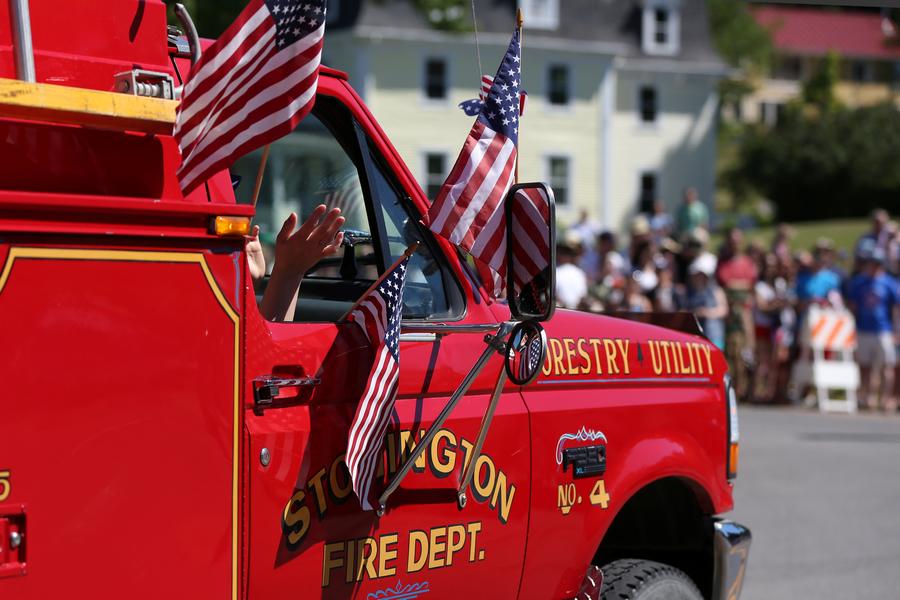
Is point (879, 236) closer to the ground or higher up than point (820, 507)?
higher up

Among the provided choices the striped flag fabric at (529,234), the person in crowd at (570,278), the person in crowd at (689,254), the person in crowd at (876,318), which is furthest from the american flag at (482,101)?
the person in crowd at (876,318)

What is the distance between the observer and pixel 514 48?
338 centimetres

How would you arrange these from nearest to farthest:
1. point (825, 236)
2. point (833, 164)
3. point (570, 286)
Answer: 1. point (570, 286)
2. point (825, 236)
3. point (833, 164)

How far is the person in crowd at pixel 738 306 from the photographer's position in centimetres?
1463

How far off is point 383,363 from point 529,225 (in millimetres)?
523

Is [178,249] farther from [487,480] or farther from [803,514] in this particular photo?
[803,514]

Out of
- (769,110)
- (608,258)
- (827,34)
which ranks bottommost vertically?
(608,258)

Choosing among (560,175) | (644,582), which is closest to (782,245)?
(644,582)

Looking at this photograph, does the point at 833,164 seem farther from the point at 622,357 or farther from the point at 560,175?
the point at 622,357

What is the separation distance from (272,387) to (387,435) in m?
0.42

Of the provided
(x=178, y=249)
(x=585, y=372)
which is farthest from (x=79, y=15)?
(x=585, y=372)

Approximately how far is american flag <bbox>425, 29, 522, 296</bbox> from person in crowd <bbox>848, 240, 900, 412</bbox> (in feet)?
40.8

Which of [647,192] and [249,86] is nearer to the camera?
[249,86]

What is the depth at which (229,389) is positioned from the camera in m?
2.84
